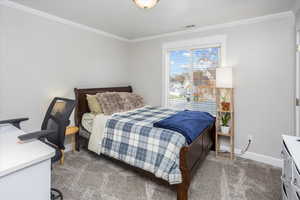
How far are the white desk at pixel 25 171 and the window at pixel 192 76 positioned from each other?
3.00 metres

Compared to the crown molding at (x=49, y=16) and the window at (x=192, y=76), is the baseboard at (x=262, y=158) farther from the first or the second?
the crown molding at (x=49, y=16)

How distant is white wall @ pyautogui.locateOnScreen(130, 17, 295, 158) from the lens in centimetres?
259

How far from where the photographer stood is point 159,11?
2.60 meters

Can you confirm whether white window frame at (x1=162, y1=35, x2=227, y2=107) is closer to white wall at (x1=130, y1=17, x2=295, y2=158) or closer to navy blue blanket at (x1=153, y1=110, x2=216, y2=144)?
white wall at (x1=130, y1=17, x2=295, y2=158)

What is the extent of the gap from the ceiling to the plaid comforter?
174 cm

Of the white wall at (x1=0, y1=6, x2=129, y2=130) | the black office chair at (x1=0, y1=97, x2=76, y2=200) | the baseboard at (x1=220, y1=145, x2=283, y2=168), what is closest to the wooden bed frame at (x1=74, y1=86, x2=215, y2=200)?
the white wall at (x1=0, y1=6, x2=129, y2=130)

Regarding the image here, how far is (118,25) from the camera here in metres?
3.25

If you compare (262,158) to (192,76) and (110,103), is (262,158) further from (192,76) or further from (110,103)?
(110,103)

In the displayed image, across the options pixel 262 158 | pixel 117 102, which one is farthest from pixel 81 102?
pixel 262 158

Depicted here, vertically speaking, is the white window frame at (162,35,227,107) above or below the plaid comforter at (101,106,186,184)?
above

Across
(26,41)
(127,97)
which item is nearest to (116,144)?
(127,97)

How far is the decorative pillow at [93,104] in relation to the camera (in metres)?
3.04

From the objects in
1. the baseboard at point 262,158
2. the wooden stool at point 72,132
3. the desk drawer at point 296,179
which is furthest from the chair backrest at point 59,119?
the baseboard at point 262,158

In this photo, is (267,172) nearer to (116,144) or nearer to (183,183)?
(183,183)
